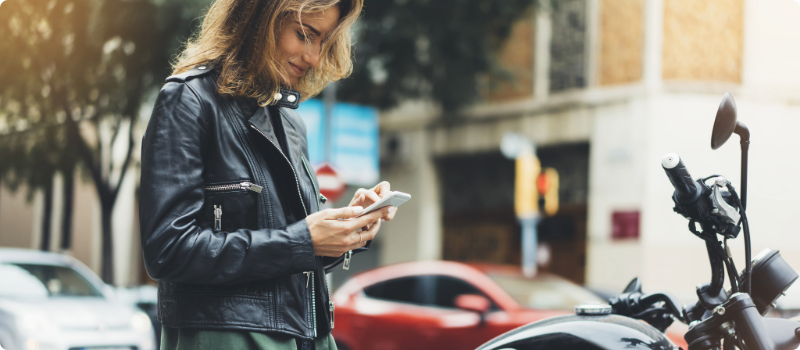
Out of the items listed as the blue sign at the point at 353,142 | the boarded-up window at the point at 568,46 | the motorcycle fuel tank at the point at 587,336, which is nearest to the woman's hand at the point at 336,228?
the motorcycle fuel tank at the point at 587,336

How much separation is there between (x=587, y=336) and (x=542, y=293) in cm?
582

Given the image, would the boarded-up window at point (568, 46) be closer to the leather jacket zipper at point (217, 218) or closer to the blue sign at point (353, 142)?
the blue sign at point (353, 142)

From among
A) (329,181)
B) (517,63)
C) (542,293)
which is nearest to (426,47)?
(517,63)

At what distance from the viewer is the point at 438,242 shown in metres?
15.7

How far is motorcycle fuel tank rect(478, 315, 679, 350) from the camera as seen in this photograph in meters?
1.93

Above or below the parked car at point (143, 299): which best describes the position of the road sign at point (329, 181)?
above

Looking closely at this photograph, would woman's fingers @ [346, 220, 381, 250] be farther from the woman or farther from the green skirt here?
the green skirt

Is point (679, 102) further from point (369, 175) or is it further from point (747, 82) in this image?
point (369, 175)

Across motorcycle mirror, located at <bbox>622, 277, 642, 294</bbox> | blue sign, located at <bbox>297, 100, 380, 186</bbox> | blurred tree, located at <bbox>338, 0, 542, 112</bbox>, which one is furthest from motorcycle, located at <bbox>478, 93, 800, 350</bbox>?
blue sign, located at <bbox>297, 100, 380, 186</bbox>

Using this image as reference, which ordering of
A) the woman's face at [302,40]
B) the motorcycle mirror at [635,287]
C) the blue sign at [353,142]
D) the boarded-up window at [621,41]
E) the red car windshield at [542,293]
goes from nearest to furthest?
the woman's face at [302,40] → the motorcycle mirror at [635,287] → the red car windshield at [542,293] → the boarded-up window at [621,41] → the blue sign at [353,142]

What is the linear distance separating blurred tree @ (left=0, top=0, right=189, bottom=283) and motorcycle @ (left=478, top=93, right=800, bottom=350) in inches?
371

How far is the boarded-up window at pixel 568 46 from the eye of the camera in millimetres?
13109

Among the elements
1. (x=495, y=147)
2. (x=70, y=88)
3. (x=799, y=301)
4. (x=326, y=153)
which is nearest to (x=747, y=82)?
(x=495, y=147)

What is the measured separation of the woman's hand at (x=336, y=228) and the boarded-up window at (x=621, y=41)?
11232mm
